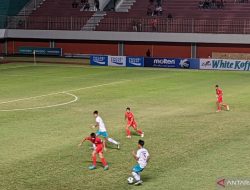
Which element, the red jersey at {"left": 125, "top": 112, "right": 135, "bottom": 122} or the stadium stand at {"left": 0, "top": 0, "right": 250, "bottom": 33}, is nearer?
the red jersey at {"left": 125, "top": 112, "right": 135, "bottom": 122}

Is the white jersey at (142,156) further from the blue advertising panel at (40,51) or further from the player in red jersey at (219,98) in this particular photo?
the blue advertising panel at (40,51)

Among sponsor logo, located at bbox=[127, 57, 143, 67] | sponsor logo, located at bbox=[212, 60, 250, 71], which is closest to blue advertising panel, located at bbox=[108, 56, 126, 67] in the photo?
sponsor logo, located at bbox=[127, 57, 143, 67]

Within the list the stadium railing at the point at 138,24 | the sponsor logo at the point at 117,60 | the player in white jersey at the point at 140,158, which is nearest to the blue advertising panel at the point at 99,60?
the sponsor logo at the point at 117,60

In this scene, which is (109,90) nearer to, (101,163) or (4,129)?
(4,129)

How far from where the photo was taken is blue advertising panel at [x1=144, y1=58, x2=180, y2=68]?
209 feet

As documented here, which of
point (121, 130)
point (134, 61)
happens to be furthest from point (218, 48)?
point (121, 130)

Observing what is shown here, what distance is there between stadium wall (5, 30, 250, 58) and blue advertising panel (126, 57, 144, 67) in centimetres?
605

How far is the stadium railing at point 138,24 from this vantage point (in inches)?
2707

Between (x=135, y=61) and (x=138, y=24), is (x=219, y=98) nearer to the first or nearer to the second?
(x=135, y=61)

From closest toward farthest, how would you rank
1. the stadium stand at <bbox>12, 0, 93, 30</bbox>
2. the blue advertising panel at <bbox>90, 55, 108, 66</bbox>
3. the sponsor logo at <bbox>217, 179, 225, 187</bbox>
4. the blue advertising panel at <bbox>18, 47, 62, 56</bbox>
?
the sponsor logo at <bbox>217, 179, 225, 187</bbox> → the blue advertising panel at <bbox>90, 55, 108, 66</bbox> → the stadium stand at <bbox>12, 0, 93, 30</bbox> → the blue advertising panel at <bbox>18, 47, 62, 56</bbox>

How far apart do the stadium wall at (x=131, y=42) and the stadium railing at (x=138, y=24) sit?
41.5 inches

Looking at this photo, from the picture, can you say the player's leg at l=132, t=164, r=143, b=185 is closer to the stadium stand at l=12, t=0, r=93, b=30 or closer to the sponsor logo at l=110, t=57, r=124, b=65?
the sponsor logo at l=110, t=57, r=124, b=65

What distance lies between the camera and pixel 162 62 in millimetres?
64438

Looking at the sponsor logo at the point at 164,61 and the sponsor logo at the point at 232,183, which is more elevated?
the sponsor logo at the point at 164,61
